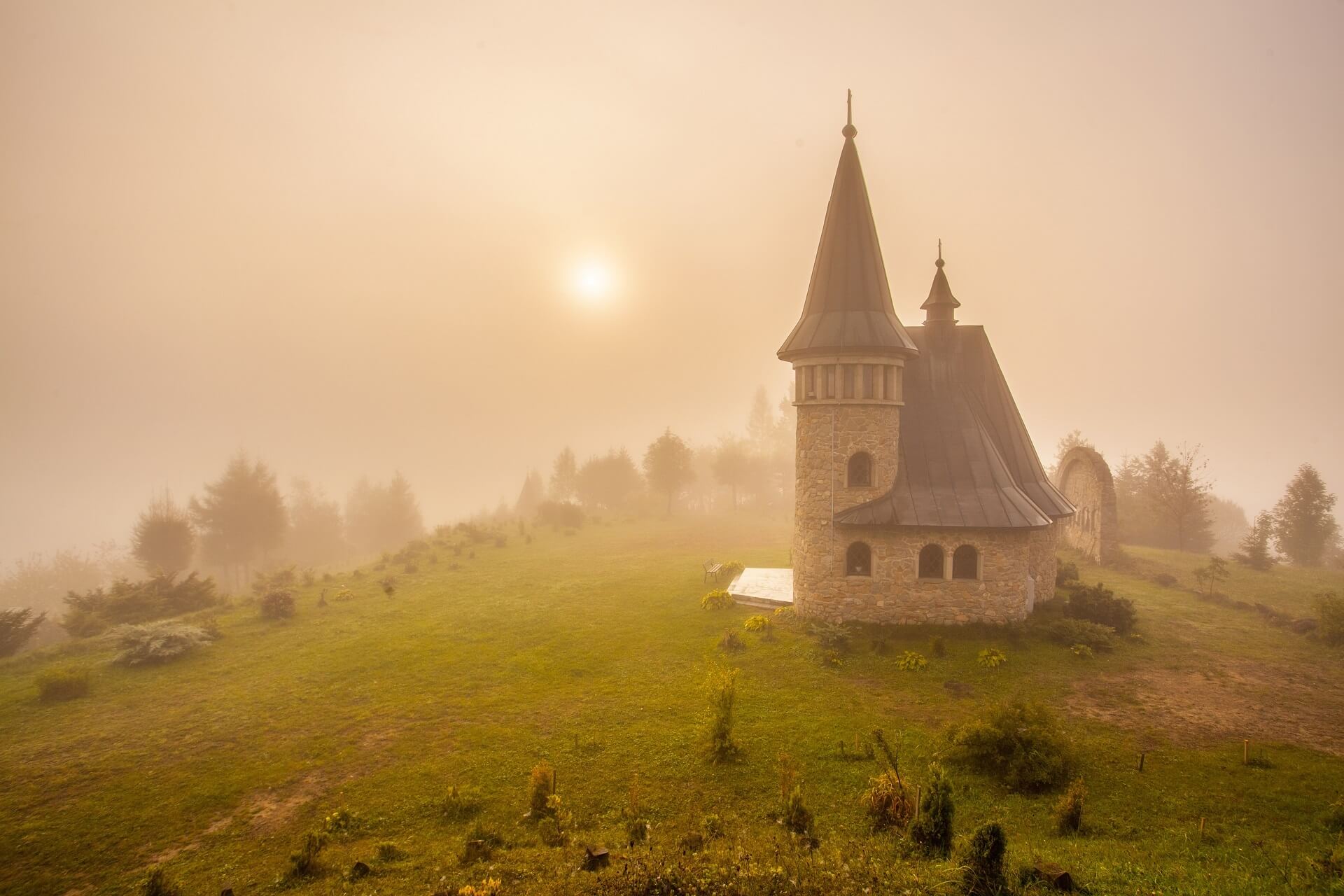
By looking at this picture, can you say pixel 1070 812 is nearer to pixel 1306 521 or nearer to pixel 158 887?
pixel 158 887

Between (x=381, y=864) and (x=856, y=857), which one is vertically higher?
(x=856, y=857)

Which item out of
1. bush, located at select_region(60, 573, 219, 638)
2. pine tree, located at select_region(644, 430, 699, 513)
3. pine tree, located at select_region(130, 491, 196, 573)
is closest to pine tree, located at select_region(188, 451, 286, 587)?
pine tree, located at select_region(130, 491, 196, 573)

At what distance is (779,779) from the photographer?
37.1 ft

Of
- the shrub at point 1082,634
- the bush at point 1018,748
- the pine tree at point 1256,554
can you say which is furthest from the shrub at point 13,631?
the pine tree at point 1256,554

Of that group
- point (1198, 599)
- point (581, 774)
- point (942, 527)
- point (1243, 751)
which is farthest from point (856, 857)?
point (1198, 599)

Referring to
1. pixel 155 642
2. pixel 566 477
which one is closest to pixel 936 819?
pixel 155 642

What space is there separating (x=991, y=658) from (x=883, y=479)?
6673 mm

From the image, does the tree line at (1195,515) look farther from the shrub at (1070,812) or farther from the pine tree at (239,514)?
the pine tree at (239,514)

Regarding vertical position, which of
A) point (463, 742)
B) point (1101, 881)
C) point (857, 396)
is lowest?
point (463, 742)

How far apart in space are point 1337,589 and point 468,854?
3828cm

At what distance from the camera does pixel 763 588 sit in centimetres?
2509

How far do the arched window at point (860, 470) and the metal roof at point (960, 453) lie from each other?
2.74 feet

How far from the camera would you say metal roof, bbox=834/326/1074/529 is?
19.2m

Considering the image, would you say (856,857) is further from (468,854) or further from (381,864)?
(381,864)
